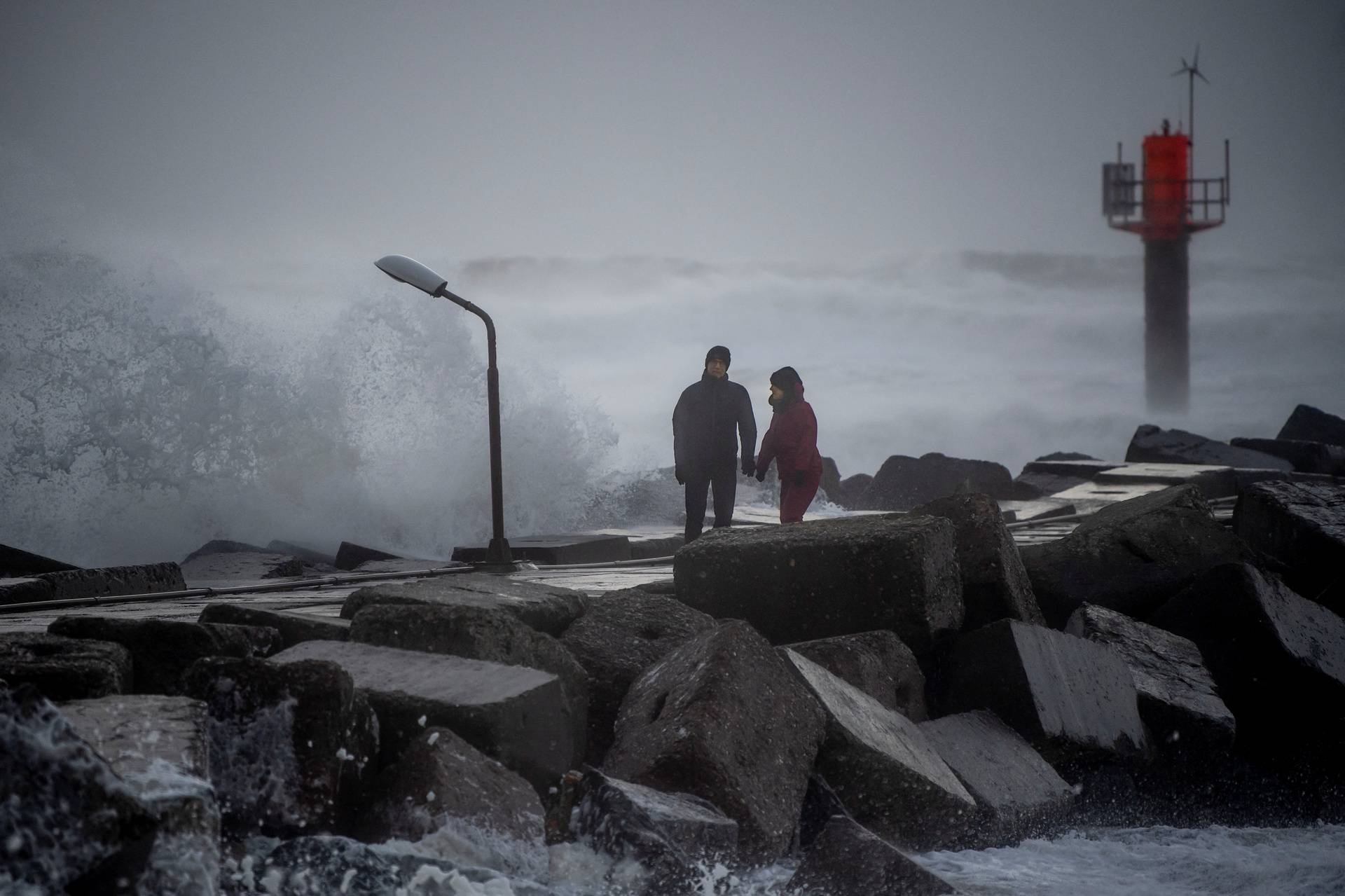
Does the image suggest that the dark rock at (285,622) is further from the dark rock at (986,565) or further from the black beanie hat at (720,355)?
the black beanie hat at (720,355)

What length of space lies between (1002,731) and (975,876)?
1.01 meters

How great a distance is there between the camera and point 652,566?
26.9ft

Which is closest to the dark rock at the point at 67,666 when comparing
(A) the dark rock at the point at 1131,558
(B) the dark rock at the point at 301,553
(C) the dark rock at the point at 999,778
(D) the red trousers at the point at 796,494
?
(C) the dark rock at the point at 999,778

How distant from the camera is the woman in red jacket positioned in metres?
7.68

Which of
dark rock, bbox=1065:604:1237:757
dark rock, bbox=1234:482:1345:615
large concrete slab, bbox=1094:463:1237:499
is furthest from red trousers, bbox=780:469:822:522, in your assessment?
large concrete slab, bbox=1094:463:1237:499

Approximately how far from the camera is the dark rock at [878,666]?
13.9 feet

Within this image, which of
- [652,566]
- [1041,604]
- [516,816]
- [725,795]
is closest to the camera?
[516,816]

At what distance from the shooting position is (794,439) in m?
7.67

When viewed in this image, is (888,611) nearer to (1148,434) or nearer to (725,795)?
(725,795)

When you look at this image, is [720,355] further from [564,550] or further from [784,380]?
[564,550]

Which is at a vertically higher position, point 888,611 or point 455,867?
point 888,611

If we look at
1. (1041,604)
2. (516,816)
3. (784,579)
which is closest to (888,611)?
(784,579)

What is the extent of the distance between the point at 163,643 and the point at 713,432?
4949 mm

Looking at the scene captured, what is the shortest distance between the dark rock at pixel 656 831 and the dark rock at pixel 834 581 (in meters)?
1.91
